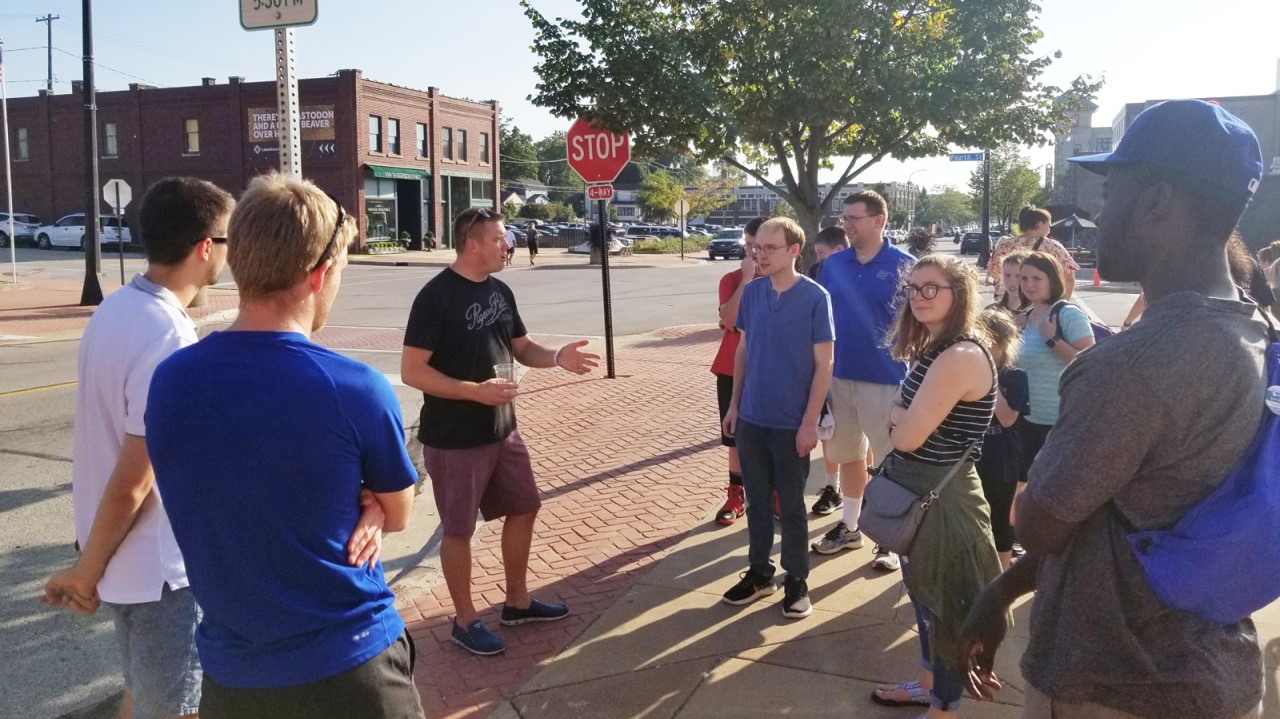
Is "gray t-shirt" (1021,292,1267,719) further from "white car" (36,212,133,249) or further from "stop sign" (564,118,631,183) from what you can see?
"white car" (36,212,133,249)

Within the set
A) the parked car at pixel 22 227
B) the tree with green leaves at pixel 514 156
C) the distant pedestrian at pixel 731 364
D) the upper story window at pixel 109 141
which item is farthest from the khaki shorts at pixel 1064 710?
the tree with green leaves at pixel 514 156

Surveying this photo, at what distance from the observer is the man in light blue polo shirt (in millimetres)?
5441

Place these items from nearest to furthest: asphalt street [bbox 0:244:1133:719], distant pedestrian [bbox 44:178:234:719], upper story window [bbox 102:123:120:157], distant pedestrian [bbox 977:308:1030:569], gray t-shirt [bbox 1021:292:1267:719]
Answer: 1. gray t-shirt [bbox 1021:292:1267:719]
2. distant pedestrian [bbox 44:178:234:719]
3. asphalt street [bbox 0:244:1133:719]
4. distant pedestrian [bbox 977:308:1030:569]
5. upper story window [bbox 102:123:120:157]

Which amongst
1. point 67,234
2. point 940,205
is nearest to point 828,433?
point 67,234

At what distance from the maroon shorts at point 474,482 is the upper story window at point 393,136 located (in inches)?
1714

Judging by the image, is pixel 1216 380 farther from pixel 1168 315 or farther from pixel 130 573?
pixel 130 573

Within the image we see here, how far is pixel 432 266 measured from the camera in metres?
36.4

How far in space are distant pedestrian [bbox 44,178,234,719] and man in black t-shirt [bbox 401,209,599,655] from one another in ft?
4.83

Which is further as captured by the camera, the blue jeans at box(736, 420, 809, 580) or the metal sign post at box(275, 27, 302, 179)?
the metal sign post at box(275, 27, 302, 179)

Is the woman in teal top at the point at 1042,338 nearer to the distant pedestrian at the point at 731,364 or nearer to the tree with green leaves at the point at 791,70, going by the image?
the distant pedestrian at the point at 731,364

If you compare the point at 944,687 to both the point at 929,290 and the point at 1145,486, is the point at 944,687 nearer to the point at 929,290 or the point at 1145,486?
the point at 929,290

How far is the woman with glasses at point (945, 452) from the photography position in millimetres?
3230

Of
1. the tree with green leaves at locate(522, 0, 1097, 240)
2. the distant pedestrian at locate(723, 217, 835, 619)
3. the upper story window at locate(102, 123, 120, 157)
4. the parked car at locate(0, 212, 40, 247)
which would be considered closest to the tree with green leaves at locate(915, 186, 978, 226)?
the upper story window at locate(102, 123, 120, 157)

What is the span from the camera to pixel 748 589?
4.70 m
